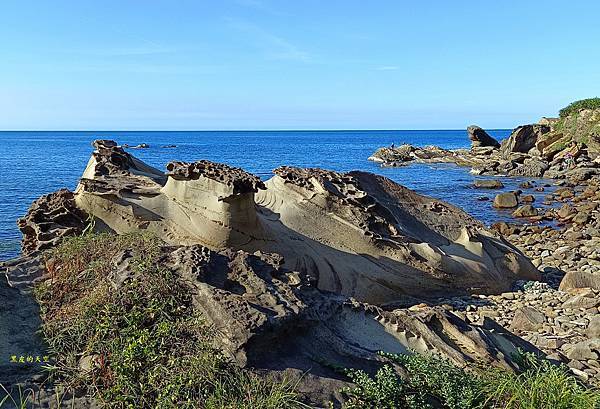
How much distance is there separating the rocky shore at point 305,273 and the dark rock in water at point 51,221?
2 centimetres

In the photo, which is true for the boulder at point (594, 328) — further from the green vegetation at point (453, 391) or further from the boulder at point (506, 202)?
the boulder at point (506, 202)

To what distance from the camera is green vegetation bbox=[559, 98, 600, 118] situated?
1805 inches

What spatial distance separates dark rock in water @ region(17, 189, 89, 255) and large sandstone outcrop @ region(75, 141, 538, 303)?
195mm

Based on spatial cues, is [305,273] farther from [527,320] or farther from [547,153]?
[547,153]

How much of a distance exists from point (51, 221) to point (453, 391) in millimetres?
6357

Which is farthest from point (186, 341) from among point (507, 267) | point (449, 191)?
point (449, 191)

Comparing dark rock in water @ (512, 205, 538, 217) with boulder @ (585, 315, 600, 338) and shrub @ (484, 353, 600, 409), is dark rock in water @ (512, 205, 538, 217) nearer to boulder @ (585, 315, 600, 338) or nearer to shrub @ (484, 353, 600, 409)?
boulder @ (585, 315, 600, 338)

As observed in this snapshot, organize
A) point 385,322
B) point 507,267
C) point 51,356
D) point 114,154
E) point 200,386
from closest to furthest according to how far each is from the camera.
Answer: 1. point 200,386
2. point 51,356
3. point 385,322
4. point 114,154
5. point 507,267

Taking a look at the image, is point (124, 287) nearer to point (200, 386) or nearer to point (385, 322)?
point (200, 386)

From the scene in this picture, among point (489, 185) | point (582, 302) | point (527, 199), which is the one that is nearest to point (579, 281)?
point (582, 302)

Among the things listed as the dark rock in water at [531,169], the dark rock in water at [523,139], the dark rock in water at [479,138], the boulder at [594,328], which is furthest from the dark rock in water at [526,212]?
the dark rock in water at [479,138]

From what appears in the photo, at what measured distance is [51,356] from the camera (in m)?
4.94

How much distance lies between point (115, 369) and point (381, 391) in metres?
2.06

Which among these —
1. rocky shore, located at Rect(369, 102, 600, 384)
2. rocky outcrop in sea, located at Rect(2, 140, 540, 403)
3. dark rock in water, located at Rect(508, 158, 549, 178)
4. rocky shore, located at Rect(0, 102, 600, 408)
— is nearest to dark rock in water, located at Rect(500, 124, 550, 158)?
rocky shore, located at Rect(369, 102, 600, 384)
